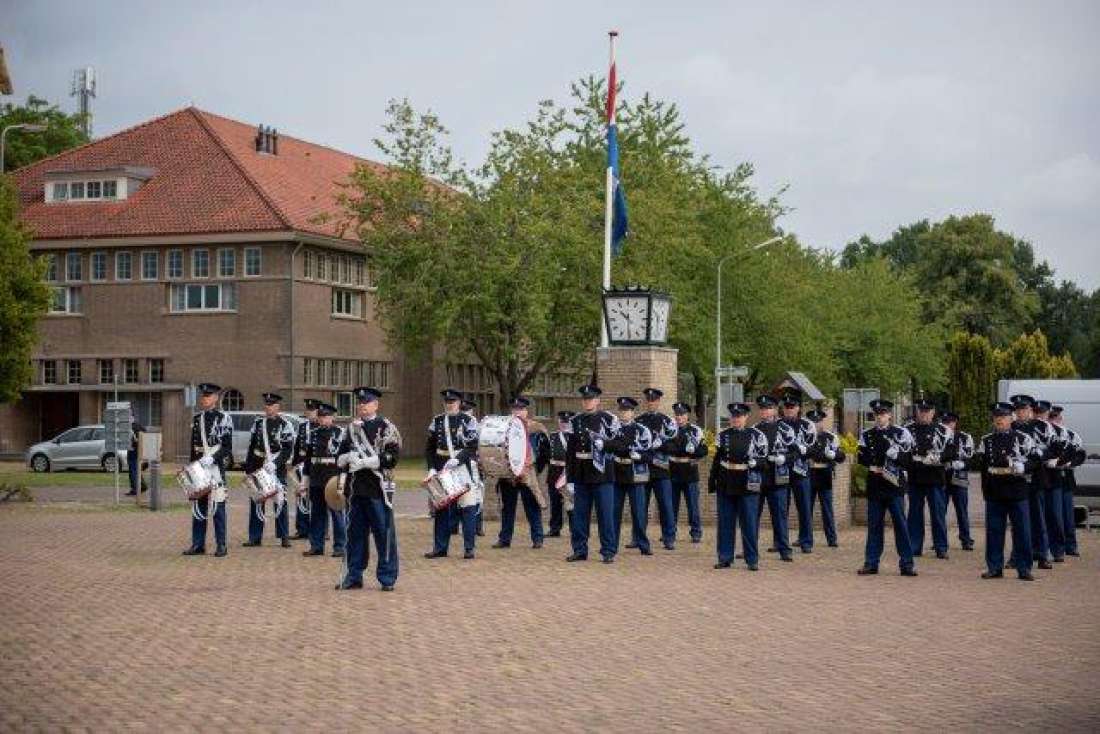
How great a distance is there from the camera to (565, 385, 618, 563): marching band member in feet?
65.8

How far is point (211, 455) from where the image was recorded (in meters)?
20.2

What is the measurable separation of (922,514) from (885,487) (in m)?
1.54

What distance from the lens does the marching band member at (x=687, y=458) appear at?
23391mm

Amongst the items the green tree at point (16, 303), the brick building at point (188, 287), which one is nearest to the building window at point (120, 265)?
the brick building at point (188, 287)

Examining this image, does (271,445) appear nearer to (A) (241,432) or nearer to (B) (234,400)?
(A) (241,432)

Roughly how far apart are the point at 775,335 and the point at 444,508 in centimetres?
4250

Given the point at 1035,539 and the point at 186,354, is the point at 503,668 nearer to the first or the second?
the point at 1035,539

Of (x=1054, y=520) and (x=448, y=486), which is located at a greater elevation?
(x=448, y=486)

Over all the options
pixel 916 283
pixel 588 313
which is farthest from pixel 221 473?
pixel 916 283

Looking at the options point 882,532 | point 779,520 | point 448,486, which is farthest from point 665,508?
point 882,532

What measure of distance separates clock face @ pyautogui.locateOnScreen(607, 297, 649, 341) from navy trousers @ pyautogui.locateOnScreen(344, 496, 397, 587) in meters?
10.8

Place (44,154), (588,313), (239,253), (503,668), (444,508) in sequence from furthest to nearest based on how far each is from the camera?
(44,154) < (239,253) < (588,313) < (444,508) < (503,668)

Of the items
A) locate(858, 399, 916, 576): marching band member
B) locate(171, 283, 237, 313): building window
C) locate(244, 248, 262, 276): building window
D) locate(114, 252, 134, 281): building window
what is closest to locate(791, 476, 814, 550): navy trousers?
locate(858, 399, 916, 576): marching band member

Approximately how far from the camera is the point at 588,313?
5203 centimetres
